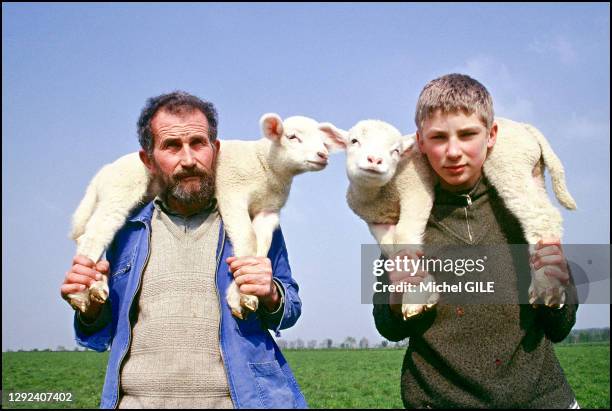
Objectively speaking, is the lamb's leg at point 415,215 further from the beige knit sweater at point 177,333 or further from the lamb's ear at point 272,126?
the beige knit sweater at point 177,333

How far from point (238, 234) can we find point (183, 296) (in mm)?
531

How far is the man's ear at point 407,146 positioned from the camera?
12.7 ft

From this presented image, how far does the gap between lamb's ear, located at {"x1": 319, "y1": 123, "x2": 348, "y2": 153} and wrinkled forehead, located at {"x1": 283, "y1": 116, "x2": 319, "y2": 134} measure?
0.23 feet

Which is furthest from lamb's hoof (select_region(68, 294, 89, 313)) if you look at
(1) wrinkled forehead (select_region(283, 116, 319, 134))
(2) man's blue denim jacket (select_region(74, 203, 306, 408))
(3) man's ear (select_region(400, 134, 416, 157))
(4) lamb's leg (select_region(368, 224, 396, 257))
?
(3) man's ear (select_region(400, 134, 416, 157))

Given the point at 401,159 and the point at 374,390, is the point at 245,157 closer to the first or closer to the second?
the point at 401,159

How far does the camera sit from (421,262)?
3.47 metres

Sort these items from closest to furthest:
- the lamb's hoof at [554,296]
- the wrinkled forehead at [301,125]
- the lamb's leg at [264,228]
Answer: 1. the lamb's hoof at [554,296]
2. the lamb's leg at [264,228]
3. the wrinkled forehead at [301,125]

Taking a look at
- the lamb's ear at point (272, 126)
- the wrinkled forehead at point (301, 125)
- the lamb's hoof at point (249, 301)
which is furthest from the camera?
the wrinkled forehead at point (301, 125)

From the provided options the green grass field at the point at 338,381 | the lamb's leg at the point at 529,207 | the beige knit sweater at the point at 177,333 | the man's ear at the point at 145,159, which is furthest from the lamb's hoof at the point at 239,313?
the green grass field at the point at 338,381

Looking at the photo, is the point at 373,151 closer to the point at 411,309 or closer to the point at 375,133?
the point at 375,133

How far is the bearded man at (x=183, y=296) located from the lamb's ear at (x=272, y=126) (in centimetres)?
35

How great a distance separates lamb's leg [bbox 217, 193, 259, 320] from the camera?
3537mm

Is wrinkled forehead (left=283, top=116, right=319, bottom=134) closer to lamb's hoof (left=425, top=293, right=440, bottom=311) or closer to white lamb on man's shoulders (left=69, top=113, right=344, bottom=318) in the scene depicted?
white lamb on man's shoulders (left=69, top=113, right=344, bottom=318)

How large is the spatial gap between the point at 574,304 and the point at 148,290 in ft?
8.34
